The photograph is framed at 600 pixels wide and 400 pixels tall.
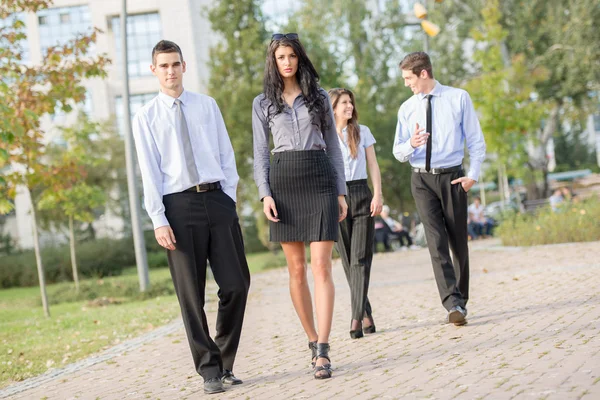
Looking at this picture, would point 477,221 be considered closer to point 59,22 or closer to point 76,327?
point 76,327

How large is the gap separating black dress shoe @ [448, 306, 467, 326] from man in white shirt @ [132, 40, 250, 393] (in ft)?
7.71

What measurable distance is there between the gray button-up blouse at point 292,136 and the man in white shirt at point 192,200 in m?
0.26

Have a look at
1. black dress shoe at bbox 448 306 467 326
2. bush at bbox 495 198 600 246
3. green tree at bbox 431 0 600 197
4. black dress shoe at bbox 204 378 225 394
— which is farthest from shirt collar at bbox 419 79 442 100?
green tree at bbox 431 0 600 197

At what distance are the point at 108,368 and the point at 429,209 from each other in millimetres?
3118

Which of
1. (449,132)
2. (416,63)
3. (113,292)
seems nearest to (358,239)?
(449,132)

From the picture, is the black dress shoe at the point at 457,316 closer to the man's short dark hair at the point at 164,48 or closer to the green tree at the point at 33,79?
the man's short dark hair at the point at 164,48

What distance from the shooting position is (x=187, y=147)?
19.8 feet

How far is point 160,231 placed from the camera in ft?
19.4

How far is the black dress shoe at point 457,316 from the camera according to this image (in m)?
7.80

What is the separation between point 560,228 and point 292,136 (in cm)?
1339

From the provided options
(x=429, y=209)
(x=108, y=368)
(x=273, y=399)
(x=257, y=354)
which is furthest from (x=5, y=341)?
(x=273, y=399)

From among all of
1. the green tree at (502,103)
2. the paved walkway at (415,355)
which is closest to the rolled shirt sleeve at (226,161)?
the paved walkway at (415,355)

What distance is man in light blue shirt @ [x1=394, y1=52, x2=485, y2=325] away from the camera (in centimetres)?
812

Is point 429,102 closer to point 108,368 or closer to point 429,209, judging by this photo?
point 429,209
